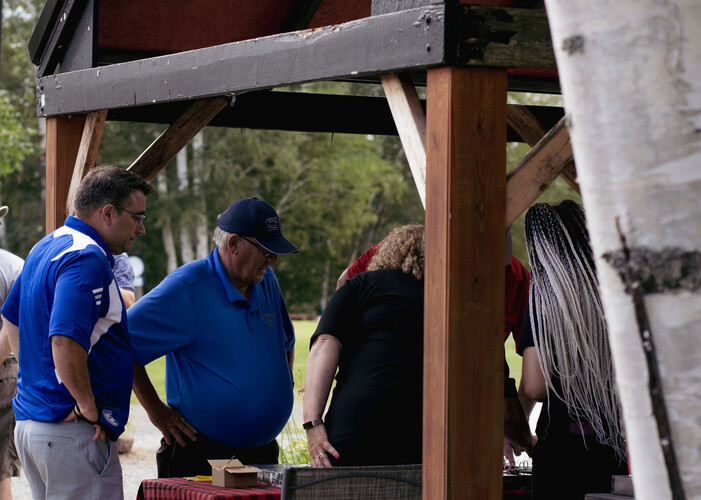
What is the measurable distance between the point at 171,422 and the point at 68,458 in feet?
1.91

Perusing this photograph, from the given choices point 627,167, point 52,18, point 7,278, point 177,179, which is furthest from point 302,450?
Answer: point 177,179

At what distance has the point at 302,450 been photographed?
24.1ft

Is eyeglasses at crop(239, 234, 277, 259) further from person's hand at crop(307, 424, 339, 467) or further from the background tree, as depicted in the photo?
the background tree

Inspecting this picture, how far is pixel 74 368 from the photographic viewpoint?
129 inches

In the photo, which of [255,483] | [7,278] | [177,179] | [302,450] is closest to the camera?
[255,483]

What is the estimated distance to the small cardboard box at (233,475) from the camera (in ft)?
11.2

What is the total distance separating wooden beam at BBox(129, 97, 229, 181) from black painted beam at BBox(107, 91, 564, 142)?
76cm

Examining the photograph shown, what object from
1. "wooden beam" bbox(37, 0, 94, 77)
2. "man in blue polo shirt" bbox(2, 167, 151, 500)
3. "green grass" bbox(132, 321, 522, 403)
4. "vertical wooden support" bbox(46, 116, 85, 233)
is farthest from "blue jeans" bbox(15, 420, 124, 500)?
"green grass" bbox(132, 321, 522, 403)

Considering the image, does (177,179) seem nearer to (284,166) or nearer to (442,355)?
(284,166)

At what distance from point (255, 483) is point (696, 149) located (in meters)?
2.74

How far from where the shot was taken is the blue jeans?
3402mm

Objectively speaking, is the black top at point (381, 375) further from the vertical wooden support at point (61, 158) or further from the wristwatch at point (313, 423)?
the vertical wooden support at point (61, 158)

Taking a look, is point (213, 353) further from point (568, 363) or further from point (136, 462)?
point (136, 462)

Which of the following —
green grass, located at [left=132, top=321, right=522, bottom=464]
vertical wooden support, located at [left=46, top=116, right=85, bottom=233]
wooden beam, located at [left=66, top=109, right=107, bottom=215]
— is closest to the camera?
wooden beam, located at [left=66, top=109, right=107, bottom=215]
